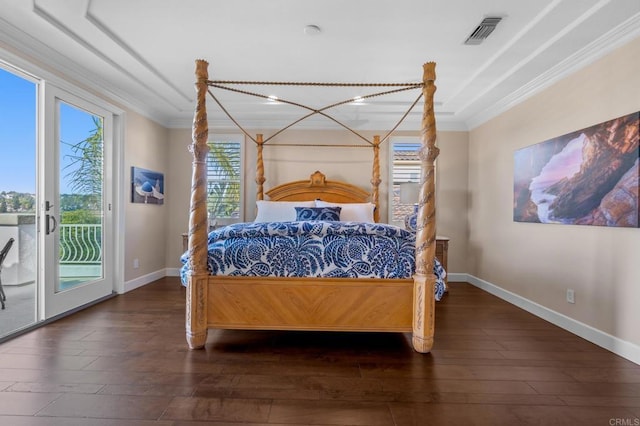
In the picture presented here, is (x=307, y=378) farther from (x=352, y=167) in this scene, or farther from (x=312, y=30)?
(x=352, y=167)

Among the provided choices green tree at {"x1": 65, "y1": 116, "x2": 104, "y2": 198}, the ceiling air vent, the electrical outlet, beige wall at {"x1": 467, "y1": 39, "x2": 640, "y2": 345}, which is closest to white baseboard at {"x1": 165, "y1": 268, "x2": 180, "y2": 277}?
green tree at {"x1": 65, "y1": 116, "x2": 104, "y2": 198}

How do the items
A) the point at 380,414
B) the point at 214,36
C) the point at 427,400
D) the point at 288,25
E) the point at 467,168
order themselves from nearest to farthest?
the point at 380,414 → the point at 427,400 → the point at 288,25 → the point at 214,36 → the point at 467,168

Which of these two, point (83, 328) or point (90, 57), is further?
point (90, 57)

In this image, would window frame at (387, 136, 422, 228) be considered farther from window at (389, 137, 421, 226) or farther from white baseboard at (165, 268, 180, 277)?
white baseboard at (165, 268, 180, 277)

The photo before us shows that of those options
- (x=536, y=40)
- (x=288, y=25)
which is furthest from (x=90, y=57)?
(x=536, y=40)

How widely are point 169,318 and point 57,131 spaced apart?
210cm

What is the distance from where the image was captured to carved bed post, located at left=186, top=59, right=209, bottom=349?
2328 millimetres

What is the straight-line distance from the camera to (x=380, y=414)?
1659 millimetres

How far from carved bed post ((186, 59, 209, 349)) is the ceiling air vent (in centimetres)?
218

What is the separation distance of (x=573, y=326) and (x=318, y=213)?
9.11 feet

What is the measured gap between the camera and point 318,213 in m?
4.01

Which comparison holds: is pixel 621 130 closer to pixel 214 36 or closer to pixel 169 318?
pixel 214 36

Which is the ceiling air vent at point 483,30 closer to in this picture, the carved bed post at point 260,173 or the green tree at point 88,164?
the carved bed post at point 260,173

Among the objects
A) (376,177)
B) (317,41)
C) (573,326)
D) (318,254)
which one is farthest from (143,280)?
(573,326)
